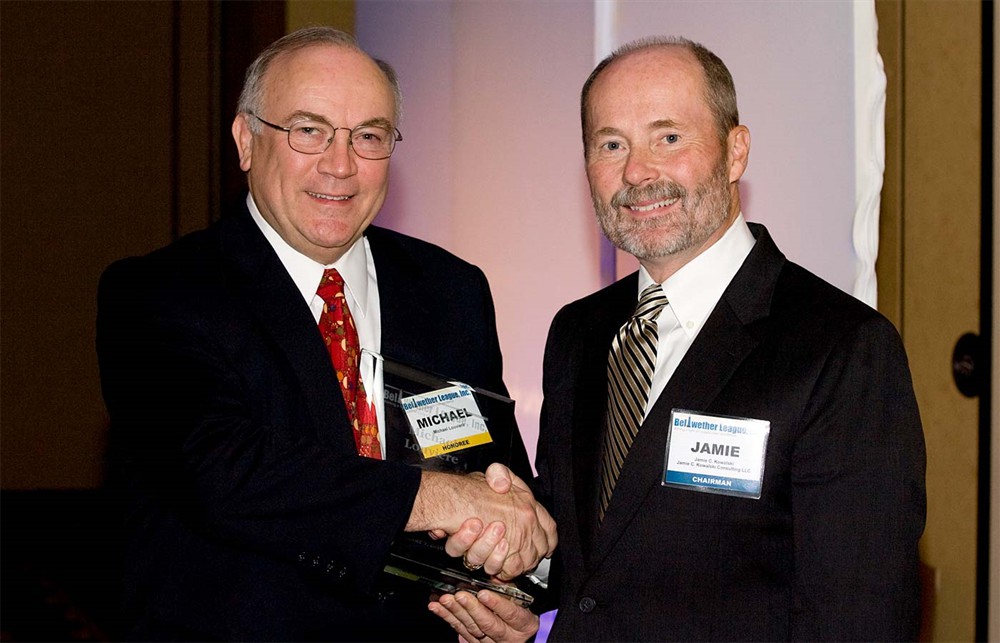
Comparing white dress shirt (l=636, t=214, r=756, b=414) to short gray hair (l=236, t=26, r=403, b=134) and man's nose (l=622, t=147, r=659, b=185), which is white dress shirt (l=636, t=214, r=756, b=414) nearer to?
man's nose (l=622, t=147, r=659, b=185)

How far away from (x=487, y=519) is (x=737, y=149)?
40.2 inches

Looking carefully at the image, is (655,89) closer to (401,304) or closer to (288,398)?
(401,304)

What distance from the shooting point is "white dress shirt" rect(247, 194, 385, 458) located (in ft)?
7.45

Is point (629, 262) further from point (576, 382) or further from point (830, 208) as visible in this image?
point (576, 382)

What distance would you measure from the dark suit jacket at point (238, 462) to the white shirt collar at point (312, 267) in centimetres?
6

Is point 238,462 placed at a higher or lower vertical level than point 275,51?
lower

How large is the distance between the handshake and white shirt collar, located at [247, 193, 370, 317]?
1.71ft

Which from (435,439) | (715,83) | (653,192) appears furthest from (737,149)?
(435,439)

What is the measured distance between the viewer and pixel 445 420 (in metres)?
2.28

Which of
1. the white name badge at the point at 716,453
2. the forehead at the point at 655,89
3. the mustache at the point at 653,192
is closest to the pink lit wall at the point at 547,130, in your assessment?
the forehead at the point at 655,89

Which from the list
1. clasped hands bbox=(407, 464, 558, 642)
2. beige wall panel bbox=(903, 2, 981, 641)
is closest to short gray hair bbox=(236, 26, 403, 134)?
clasped hands bbox=(407, 464, 558, 642)

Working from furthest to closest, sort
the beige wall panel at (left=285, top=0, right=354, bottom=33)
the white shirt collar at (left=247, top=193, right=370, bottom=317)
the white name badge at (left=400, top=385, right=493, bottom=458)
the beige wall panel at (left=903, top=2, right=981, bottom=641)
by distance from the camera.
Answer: the beige wall panel at (left=285, top=0, right=354, bottom=33), the beige wall panel at (left=903, top=2, right=981, bottom=641), the white shirt collar at (left=247, top=193, right=370, bottom=317), the white name badge at (left=400, top=385, right=493, bottom=458)

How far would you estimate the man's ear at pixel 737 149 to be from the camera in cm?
220

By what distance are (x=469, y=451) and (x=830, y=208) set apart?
49.6 inches
